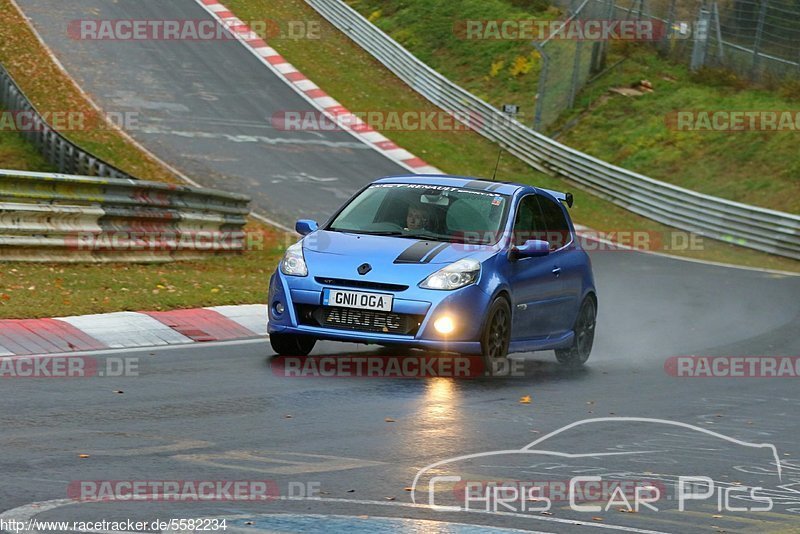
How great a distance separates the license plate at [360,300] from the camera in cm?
1050

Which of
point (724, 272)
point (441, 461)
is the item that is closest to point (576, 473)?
point (441, 461)

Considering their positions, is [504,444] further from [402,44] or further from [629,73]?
[402,44]

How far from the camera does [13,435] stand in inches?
283

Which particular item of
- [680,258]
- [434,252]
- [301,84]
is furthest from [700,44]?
[434,252]

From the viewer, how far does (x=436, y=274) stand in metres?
10.6

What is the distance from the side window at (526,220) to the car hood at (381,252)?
58cm

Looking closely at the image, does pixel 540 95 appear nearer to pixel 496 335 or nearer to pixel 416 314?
pixel 496 335

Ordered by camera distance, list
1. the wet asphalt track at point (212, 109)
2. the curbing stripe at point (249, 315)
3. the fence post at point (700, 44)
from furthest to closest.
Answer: the fence post at point (700, 44) < the wet asphalt track at point (212, 109) < the curbing stripe at point (249, 315)

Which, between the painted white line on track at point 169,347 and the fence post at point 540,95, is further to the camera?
the fence post at point 540,95

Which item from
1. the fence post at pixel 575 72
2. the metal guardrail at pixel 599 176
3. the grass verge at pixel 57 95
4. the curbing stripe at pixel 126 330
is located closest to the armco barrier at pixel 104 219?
the curbing stripe at pixel 126 330

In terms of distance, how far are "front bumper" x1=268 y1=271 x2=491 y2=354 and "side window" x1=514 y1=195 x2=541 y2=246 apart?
1132 mm

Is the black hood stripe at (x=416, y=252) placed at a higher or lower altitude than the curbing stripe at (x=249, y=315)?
higher

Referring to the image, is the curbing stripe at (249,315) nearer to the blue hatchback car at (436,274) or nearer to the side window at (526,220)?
the blue hatchback car at (436,274)

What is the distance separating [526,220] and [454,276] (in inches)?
65.7
